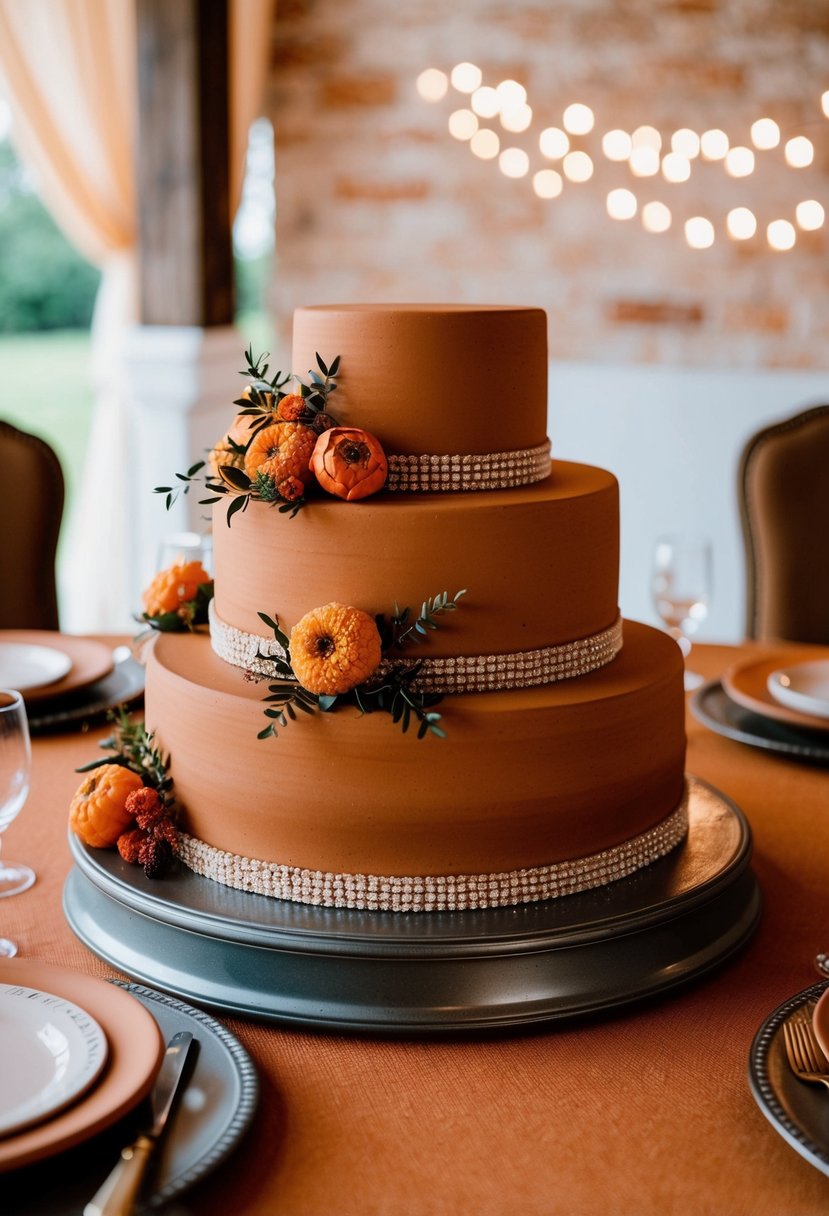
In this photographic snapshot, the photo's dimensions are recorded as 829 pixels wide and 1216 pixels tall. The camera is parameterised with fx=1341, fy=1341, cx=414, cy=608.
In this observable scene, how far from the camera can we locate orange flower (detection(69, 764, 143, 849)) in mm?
1448

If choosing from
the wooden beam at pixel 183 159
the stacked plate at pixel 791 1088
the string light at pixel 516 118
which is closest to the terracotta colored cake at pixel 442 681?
the stacked plate at pixel 791 1088

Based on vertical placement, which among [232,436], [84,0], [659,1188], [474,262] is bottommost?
[659,1188]

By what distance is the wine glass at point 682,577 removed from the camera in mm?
2176

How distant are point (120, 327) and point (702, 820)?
391 centimetres

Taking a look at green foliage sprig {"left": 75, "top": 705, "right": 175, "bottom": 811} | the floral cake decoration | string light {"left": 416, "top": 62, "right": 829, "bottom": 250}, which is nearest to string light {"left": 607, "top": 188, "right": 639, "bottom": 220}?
string light {"left": 416, "top": 62, "right": 829, "bottom": 250}

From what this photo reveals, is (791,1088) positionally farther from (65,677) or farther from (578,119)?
(578,119)

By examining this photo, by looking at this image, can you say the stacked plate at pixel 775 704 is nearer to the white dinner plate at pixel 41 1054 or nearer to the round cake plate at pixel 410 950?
the round cake plate at pixel 410 950

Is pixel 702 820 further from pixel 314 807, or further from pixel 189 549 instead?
pixel 189 549

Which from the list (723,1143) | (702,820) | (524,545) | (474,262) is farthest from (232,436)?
(474,262)

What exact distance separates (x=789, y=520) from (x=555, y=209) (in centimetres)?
198

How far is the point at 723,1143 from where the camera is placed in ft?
3.48

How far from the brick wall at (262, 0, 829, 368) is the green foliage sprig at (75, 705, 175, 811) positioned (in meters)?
3.40

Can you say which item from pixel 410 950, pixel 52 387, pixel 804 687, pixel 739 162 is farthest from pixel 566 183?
pixel 52 387

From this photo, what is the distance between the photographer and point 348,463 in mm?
1340
